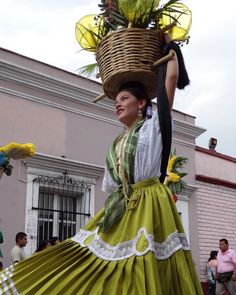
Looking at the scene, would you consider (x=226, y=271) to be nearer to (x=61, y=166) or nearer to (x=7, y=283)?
(x=61, y=166)

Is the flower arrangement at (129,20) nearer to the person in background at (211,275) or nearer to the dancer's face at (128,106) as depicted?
the dancer's face at (128,106)

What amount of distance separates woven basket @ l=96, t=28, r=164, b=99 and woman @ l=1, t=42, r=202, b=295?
0.08 metres

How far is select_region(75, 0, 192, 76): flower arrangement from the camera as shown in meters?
3.06

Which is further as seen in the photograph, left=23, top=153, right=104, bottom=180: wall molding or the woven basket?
left=23, top=153, right=104, bottom=180: wall molding

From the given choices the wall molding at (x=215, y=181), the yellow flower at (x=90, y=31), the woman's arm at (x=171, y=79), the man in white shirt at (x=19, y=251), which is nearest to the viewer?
the woman's arm at (x=171, y=79)

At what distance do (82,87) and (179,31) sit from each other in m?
7.56

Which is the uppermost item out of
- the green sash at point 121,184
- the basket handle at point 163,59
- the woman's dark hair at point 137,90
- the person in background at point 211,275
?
the basket handle at point 163,59

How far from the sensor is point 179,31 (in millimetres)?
3287

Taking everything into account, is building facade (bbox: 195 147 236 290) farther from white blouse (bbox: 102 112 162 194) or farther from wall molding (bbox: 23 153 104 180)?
white blouse (bbox: 102 112 162 194)

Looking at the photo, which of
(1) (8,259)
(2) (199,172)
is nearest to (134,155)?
(1) (8,259)

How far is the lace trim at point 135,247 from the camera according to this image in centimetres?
246

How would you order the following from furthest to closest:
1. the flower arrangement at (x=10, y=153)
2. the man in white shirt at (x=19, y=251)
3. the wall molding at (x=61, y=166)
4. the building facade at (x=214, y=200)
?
the building facade at (x=214, y=200)
the wall molding at (x=61, y=166)
the man in white shirt at (x=19, y=251)
the flower arrangement at (x=10, y=153)

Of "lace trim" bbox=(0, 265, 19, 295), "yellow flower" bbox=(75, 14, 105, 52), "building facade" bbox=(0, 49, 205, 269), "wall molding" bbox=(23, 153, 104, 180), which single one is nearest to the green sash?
"lace trim" bbox=(0, 265, 19, 295)

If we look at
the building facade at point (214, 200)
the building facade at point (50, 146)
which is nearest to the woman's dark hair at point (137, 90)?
the building facade at point (50, 146)
